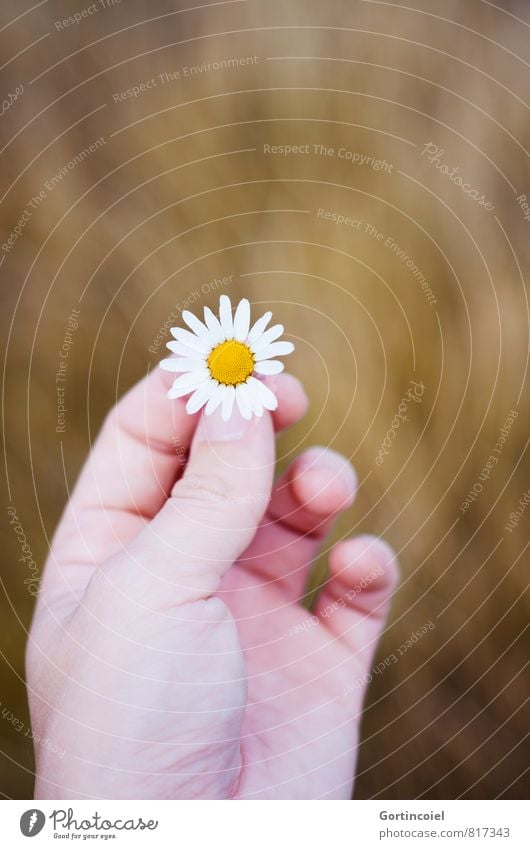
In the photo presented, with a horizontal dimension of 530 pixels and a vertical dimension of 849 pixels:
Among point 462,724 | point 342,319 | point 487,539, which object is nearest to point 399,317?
point 342,319

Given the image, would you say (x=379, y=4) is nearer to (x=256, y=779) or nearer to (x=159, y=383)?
(x=159, y=383)

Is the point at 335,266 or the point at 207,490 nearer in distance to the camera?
the point at 207,490

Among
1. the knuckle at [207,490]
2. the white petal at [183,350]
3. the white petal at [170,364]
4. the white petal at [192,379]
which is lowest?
the knuckle at [207,490]
